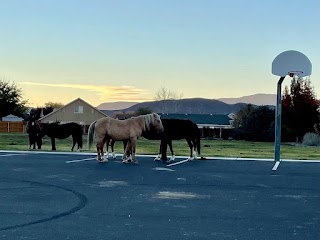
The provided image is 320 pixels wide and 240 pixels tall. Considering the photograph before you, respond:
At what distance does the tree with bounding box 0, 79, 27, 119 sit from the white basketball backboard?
2065 inches

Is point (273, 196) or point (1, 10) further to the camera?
point (1, 10)

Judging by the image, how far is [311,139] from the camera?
1558 inches

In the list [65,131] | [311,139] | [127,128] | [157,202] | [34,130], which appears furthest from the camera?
[311,139]

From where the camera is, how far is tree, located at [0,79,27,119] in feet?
205

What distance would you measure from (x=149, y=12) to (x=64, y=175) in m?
14.9

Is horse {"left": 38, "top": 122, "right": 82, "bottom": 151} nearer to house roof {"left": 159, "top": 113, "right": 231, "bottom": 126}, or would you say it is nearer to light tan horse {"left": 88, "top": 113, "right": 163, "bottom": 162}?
light tan horse {"left": 88, "top": 113, "right": 163, "bottom": 162}

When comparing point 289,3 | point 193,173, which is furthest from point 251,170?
point 289,3

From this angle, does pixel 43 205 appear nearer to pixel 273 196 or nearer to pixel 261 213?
pixel 261 213

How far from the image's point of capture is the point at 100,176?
10086 millimetres

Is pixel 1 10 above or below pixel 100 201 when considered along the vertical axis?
above

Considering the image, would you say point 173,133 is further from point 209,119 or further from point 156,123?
point 209,119

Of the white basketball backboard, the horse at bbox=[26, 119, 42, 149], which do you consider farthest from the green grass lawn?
the white basketball backboard

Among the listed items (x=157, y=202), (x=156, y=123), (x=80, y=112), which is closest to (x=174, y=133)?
(x=156, y=123)

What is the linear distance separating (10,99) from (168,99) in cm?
2247
